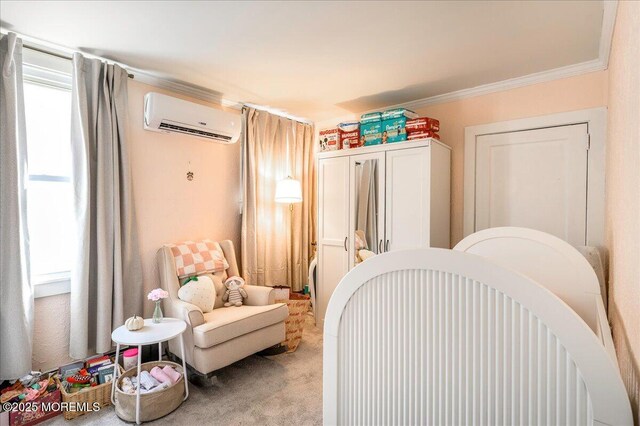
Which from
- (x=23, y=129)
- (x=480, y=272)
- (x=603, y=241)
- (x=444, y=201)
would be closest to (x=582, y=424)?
(x=480, y=272)

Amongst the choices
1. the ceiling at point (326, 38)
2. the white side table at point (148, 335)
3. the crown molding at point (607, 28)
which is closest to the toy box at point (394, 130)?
the ceiling at point (326, 38)

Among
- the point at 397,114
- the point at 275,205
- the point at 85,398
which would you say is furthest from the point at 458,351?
the point at 275,205

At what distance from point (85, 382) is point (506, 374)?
2.60 metres

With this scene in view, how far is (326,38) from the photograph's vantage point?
2156mm

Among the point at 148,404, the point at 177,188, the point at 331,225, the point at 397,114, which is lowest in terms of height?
the point at 148,404

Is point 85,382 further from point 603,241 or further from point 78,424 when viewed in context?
point 603,241

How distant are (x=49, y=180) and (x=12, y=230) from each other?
19.0 inches

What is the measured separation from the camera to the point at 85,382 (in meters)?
2.21

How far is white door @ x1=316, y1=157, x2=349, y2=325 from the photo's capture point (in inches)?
133

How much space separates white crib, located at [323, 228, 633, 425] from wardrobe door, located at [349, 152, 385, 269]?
2255 millimetres

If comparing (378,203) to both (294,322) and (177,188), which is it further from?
(177,188)

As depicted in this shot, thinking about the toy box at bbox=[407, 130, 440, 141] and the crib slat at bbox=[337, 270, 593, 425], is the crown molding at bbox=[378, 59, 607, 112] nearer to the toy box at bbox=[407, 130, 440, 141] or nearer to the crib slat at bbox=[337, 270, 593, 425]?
the toy box at bbox=[407, 130, 440, 141]

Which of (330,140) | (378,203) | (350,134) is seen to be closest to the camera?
(378,203)

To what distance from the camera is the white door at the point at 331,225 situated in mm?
3367
